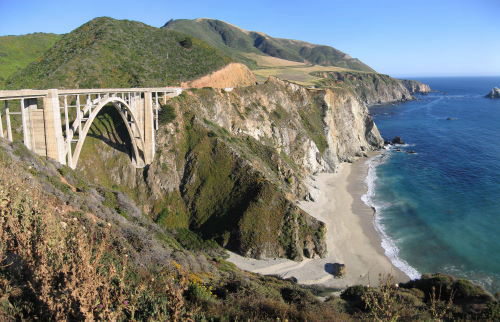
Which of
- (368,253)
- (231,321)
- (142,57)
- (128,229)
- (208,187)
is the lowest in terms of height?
(368,253)

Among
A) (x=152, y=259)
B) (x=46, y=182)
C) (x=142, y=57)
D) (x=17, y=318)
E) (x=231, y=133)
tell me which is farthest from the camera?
(x=142, y=57)

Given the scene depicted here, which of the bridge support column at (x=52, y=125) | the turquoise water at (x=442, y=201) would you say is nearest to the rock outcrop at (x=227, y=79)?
the turquoise water at (x=442, y=201)

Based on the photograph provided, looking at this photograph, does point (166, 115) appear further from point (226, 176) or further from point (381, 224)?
point (381, 224)

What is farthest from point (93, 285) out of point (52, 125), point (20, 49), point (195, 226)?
point (20, 49)

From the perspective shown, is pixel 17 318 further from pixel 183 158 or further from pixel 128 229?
pixel 183 158

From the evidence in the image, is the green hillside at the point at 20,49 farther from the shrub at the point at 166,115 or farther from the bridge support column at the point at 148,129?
the bridge support column at the point at 148,129

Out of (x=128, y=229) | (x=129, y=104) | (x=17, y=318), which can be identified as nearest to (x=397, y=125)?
(x=129, y=104)

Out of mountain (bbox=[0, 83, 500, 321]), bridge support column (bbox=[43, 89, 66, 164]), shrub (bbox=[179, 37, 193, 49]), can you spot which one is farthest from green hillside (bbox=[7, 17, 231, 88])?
bridge support column (bbox=[43, 89, 66, 164])
